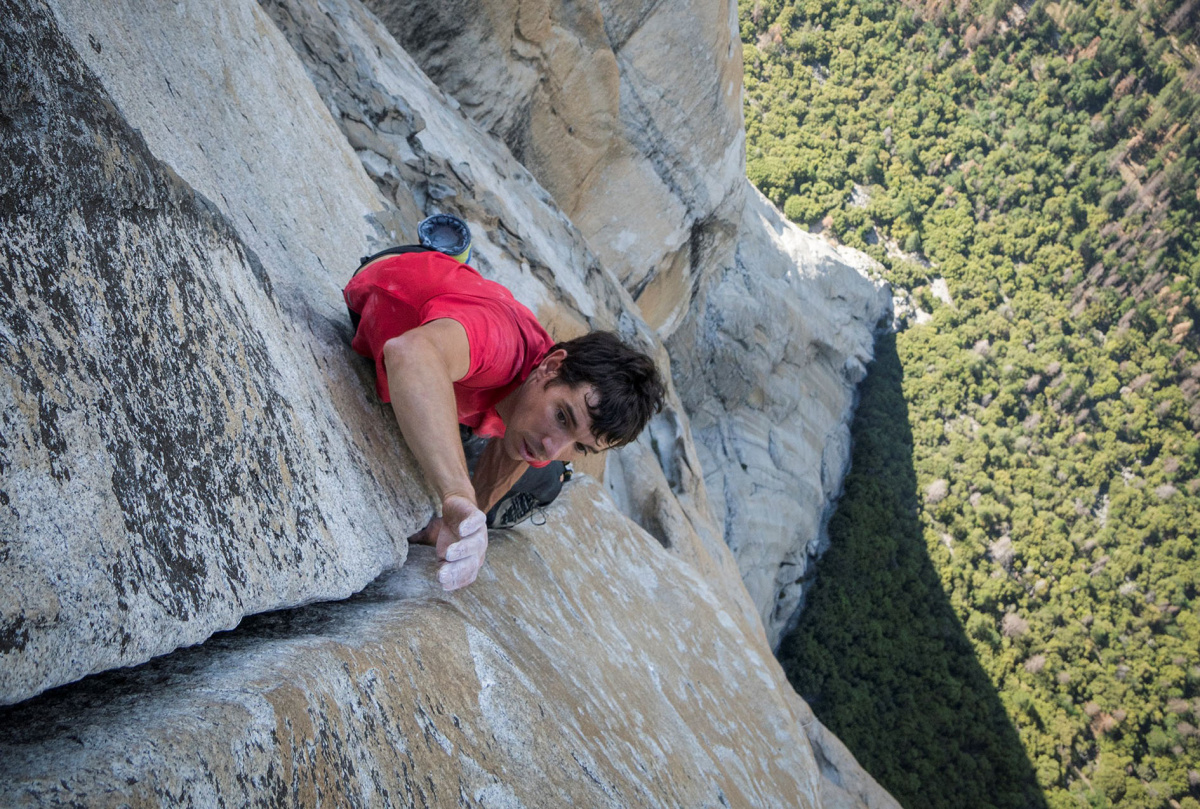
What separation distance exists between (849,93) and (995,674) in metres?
26.9

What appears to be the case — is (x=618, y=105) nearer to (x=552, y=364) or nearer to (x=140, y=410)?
(x=552, y=364)

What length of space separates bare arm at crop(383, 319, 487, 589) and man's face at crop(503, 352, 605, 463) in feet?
1.12

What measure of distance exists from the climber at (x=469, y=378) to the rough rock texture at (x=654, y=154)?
4120 millimetres

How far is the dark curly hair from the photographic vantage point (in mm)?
2104

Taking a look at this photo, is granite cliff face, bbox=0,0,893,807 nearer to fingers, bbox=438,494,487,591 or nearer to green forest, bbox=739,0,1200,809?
fingers, bbox=438,494,487,591

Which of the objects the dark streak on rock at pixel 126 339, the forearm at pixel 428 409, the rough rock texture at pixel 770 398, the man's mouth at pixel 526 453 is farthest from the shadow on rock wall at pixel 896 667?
the dark streak on rock at pixel 126 339

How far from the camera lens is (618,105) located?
7.71m

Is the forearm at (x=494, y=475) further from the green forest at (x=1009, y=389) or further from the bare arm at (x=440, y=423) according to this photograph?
the green forest at (x=1009, y=389)

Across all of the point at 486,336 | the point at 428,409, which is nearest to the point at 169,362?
the point at 428,409

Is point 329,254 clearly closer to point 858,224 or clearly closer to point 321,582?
point 321,582

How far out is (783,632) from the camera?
68.8 feet

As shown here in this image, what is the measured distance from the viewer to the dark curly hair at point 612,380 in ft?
6.90

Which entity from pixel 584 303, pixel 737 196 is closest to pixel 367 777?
pixel 584 303

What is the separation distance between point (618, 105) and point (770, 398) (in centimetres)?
1362
